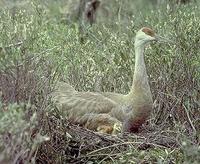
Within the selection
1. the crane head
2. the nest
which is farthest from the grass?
the crane head

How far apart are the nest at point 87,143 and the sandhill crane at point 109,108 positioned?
392 mm

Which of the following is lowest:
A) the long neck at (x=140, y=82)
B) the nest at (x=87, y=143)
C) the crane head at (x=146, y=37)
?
the nest at (x=87, y=143)

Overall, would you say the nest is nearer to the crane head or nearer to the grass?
the grass

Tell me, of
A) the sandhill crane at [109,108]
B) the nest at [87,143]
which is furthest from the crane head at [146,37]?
the nest at [87,143]

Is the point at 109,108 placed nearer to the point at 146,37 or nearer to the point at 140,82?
the point at 140,82

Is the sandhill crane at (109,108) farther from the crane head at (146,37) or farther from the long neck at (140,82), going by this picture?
the crane head at (146,37)

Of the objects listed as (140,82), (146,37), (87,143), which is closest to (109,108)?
(140,82)

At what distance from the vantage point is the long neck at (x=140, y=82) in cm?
945

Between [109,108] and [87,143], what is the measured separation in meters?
0.91

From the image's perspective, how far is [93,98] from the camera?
944 centimetres

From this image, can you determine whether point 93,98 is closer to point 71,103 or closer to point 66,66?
point 71,103

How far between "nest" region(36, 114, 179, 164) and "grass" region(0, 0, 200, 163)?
11 cm

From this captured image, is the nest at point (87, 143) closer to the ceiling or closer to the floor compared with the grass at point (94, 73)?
closer to the floor

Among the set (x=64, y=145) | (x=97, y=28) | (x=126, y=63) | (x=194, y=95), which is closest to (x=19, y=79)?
(x=64, y=145)
